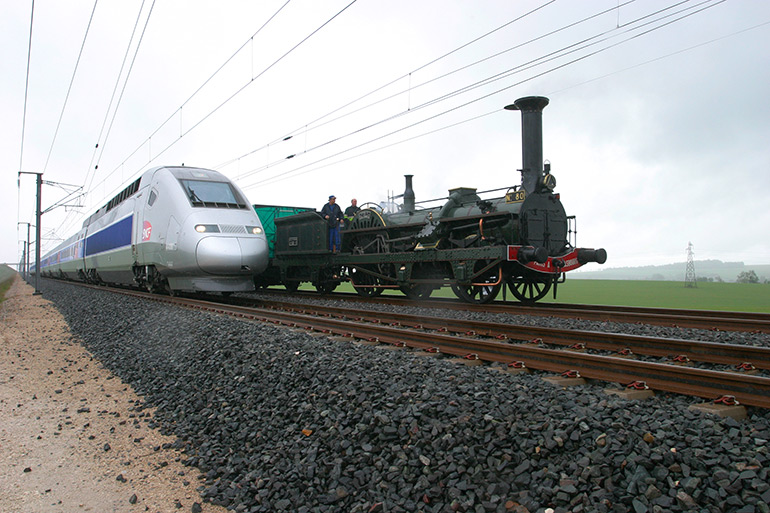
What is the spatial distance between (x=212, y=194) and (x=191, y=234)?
1.48m

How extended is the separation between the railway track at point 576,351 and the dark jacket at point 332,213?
6063mm

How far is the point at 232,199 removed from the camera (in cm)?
1263

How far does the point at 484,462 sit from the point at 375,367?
1.78 m

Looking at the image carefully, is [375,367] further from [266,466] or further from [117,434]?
[117,434]

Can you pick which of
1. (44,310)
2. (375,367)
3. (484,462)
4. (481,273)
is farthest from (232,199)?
(484,462)

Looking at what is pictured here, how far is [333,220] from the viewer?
14.5 metres

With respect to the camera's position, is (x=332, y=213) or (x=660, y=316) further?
(x=332, y=213)

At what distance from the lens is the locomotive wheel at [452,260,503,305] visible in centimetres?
1069

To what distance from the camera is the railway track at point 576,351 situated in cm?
377

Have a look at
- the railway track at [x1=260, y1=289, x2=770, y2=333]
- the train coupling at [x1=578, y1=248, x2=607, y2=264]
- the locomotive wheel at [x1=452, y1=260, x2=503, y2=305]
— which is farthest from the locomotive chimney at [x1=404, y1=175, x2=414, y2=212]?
the train coupling at [x1=578, y1=248, x2=607, y2=264]

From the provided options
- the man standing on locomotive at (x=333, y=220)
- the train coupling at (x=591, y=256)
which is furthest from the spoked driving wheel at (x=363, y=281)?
the train coupling at (x=591, y=256)

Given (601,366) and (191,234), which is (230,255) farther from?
(601,366)

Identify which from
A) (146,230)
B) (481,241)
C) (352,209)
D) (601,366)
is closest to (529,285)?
(481,241)

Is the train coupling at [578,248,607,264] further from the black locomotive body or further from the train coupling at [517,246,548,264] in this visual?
the train coupling at [517,246,548,264]
